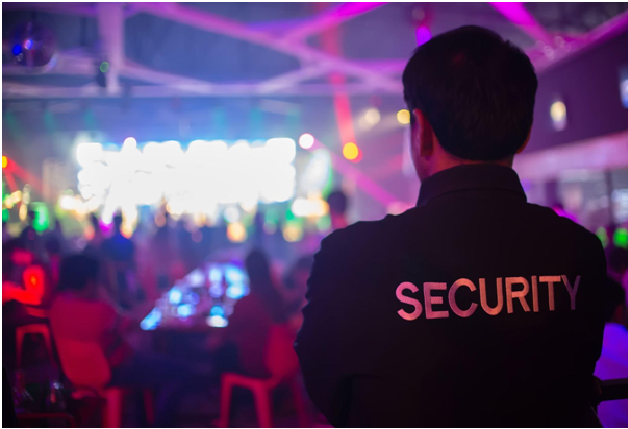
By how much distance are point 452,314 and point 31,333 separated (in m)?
2.53

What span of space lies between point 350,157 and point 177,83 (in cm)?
480

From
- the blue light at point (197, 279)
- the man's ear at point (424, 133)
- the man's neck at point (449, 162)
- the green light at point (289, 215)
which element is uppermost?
the green light at point (289, 215)

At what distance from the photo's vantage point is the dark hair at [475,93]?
2.50 feet

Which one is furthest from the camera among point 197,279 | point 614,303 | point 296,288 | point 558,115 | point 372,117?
point 372,117

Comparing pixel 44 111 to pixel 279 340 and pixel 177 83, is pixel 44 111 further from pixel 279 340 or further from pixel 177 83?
pixel 279 340

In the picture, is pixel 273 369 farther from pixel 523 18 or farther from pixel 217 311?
pixel 523 18

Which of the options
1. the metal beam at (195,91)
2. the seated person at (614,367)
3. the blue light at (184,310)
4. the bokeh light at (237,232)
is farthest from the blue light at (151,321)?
the bokeh light at (237,232)

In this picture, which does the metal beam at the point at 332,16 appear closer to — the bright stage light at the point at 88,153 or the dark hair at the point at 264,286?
the dark hair at the point at 264,286

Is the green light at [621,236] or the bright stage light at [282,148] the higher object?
the bright stage light at [282,148]

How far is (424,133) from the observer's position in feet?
2.64

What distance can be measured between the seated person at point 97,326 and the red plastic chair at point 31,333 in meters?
0.06

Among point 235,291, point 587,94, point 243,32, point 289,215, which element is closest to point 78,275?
point 235,291

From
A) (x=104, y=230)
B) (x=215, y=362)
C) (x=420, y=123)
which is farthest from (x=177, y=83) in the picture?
(x=420, y=123)

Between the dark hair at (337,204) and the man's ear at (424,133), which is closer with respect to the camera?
the man's ear at (424,133)
